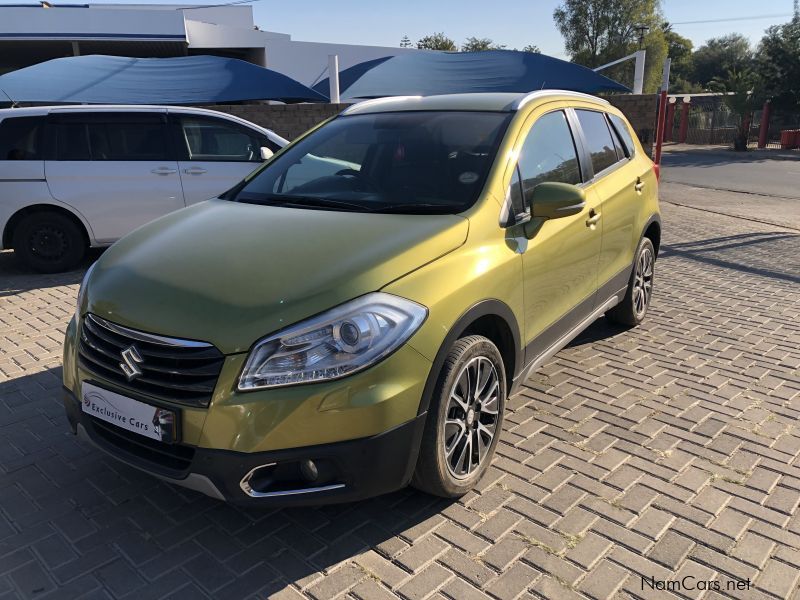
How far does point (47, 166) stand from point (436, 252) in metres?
6.03

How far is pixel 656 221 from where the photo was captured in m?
5.43

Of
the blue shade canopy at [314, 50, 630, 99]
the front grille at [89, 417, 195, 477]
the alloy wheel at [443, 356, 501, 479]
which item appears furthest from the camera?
the blue shade canopy at [314, 50, 630, 99]

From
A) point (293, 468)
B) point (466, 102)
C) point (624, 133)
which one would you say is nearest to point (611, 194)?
point (624, 133)

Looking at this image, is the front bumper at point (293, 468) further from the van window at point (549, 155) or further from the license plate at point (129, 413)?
the van window at point (549, 155)

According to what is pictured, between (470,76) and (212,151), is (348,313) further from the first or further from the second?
(470,76)

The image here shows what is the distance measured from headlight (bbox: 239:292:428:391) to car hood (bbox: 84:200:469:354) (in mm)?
49

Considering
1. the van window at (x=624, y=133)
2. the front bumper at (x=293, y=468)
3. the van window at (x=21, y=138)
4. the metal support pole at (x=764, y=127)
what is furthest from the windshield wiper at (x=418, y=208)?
the metal support pole at (x=764, y=127)

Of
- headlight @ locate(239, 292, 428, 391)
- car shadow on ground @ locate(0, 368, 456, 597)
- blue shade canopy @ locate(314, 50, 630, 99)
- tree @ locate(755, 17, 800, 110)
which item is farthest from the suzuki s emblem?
tree @ locate(755, 17, 800, 110)

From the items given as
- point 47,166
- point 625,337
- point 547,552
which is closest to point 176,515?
point 547,552

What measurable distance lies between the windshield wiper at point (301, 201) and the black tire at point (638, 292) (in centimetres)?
270

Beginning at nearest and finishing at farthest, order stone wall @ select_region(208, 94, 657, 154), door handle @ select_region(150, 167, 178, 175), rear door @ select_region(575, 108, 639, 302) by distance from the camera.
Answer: rear door @ select_region(575, 108, 639, 302)
door handle @ select_region(150, 167, 178, 175)
stone wall @ select_region(208, 94, 657, 154)

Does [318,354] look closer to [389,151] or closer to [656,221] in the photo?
[389,151]

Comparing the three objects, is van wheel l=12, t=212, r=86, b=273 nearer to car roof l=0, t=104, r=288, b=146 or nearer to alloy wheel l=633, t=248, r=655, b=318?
car roof l=0, t=104, r=288, b=146

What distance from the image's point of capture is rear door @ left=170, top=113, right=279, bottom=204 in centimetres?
761
